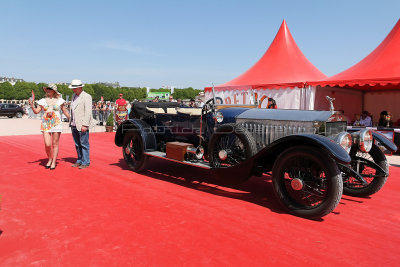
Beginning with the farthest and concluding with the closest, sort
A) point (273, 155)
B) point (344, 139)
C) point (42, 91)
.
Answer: point (42, 91)
point (273, 155)
point (344, 139)

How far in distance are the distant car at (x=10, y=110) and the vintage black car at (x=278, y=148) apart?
1038 inches

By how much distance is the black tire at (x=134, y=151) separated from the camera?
5.41 m

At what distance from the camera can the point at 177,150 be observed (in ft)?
15.4

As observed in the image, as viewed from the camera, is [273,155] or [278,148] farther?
[273,155]

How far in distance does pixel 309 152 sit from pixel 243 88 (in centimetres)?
913

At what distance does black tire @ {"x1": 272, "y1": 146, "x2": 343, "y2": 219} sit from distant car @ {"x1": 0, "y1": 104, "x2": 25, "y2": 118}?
29669mm

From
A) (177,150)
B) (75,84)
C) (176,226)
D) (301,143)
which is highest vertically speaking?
(75,84)

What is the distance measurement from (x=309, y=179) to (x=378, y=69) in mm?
8043

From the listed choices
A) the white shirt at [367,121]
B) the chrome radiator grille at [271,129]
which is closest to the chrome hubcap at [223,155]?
the chrome radiator grille at [271,129]

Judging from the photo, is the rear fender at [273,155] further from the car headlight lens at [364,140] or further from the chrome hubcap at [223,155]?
the car headlight lens at [364,140]

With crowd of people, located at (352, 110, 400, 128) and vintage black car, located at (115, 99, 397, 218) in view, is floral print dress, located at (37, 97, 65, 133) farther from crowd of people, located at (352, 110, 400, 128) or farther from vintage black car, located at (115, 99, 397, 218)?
crowd of people, located at (352, 110, 400, 128)

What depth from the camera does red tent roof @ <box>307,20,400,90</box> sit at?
8945 mm

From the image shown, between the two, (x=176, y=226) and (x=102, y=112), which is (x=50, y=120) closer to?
(x=176, y=226)

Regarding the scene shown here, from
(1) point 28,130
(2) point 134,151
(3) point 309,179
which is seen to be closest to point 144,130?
(2) point 134,151
